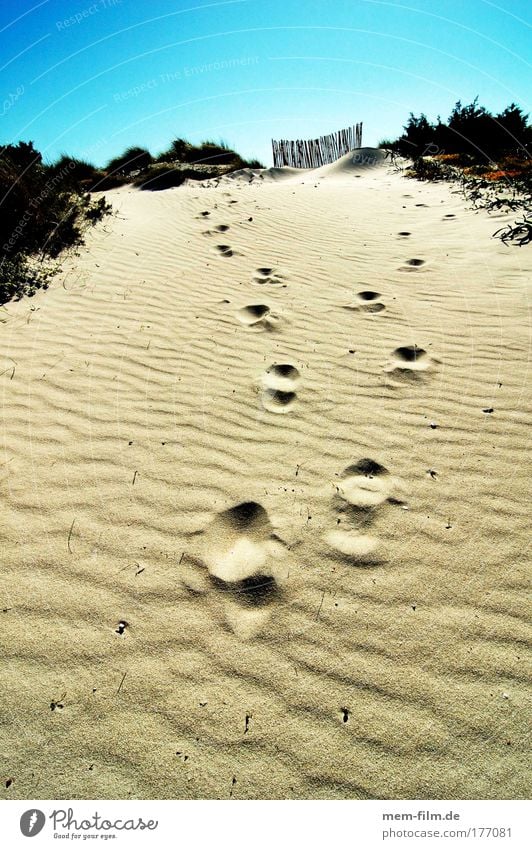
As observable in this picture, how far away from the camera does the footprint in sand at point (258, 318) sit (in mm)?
4387

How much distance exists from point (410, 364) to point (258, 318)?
63.8 inches

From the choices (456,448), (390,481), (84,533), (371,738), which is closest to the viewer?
(371,738)

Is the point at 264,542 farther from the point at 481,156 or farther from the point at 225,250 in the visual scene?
the point at 481,156

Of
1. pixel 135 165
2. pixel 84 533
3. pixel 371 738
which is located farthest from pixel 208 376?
pixel 135 165

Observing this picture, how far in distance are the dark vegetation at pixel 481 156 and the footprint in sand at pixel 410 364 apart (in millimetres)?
3426

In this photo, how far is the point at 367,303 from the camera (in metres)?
4.80

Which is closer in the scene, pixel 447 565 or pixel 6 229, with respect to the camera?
pixel 447 565

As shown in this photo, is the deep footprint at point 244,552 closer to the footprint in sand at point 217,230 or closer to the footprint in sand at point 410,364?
the footprint in sand at point 410,364

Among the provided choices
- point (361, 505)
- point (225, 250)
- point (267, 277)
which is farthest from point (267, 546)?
point (225, 250)

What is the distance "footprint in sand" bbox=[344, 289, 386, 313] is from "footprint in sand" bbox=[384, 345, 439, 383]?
86cm

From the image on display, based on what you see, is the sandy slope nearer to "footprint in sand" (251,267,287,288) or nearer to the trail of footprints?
the trail of footprints

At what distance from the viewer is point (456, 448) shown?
9.53ft
